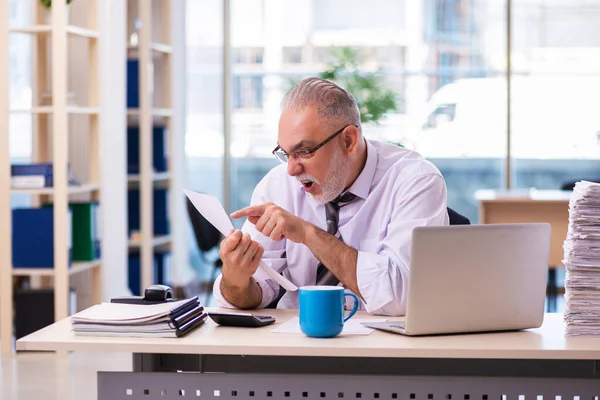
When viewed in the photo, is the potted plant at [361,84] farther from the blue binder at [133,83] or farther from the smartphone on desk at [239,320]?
the smartphone on desk at [239,320]

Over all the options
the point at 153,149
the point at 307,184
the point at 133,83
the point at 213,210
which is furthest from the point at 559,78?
the point at 213,210

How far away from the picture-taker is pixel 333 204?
Result: 2.67 meters

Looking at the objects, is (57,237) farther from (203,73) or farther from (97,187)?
(203,73)

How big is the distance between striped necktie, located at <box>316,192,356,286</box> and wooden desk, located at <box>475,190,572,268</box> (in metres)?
3.16

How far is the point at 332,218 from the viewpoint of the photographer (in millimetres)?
2650

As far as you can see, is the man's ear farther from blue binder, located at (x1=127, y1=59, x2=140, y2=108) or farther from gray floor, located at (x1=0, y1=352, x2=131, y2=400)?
blue binder, located at (x1=127, y1=59, x2=140, y2=108)

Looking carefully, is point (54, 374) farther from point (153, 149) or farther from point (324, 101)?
point (324, 101)

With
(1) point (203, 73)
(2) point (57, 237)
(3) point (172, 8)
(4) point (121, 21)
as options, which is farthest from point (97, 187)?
(1) point (203, 73)

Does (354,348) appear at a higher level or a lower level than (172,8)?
lower

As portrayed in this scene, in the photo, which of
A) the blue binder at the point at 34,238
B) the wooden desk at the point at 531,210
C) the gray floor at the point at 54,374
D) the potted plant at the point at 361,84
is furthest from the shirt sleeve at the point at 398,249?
the potted plant at the point at 361,84

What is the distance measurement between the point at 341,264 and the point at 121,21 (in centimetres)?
369

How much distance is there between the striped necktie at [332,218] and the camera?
8.50 ft

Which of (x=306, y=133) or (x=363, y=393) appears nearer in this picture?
(x=363, y=393)

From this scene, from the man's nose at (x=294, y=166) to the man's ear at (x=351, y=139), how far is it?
0.16 meters
